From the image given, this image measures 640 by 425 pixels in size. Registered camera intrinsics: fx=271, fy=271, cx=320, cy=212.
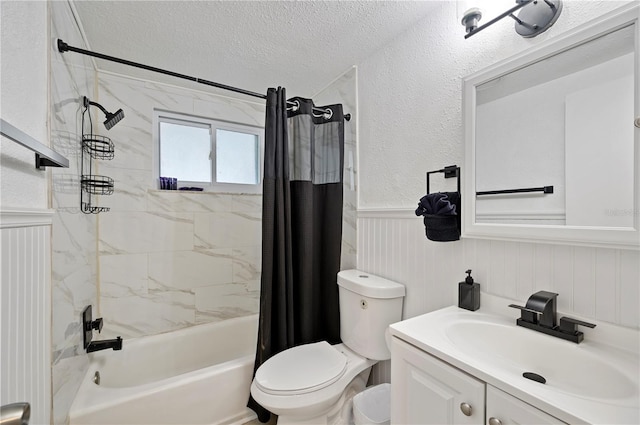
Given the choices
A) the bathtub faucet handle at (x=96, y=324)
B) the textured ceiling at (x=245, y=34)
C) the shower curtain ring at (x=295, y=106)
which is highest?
the textured ceiling at (x=245, y=34)

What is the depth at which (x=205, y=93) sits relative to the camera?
230cm

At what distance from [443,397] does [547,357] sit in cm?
39

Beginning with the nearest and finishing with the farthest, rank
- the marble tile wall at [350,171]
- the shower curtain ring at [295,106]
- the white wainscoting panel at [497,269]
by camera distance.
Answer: the white wainscoting panel at [497,269]
the shower curtain ring at [295,106]
the marble tile wall at [350,171]

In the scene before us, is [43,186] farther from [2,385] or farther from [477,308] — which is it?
[477,308]

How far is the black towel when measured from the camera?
3.94 ft

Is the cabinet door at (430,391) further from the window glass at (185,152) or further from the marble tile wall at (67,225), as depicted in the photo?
the window glass at (185,152)

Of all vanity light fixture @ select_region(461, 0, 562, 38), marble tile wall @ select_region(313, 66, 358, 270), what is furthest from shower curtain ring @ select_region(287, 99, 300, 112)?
vanity light fixture @ select_region(461, 0, 562, 38)

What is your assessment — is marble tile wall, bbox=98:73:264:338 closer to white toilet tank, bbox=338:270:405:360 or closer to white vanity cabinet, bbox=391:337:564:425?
white toilet tank, bbox=338:270:405:360

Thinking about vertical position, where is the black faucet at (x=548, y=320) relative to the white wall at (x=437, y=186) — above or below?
below

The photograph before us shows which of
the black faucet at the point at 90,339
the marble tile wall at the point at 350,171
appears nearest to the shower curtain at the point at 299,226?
the marble tile wall at the point at 350,171

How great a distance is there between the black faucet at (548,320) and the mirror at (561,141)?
20 cm

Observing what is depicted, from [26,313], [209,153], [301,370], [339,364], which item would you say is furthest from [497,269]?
[209,153]

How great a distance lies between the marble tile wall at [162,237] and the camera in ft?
6.48

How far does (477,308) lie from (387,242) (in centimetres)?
60
